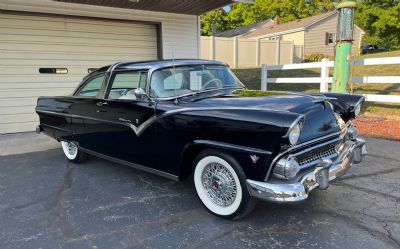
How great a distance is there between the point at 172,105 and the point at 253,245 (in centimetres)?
167

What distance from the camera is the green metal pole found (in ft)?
26.4

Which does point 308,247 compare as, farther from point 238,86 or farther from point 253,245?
point 238,86

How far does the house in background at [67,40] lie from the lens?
817 centimetres

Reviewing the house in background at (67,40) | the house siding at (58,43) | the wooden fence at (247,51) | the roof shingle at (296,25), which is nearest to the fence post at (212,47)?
the wooden fence at (247,51)

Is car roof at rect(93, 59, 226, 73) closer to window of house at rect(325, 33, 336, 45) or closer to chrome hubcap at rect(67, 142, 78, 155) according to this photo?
chrome hubcap at rect(67, 142, 78, 155)

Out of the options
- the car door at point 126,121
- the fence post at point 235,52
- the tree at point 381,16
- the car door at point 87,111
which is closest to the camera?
the car door at point 126,121

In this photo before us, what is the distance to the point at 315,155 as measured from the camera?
3.42 m

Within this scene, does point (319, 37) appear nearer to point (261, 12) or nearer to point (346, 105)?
point (261, 12)

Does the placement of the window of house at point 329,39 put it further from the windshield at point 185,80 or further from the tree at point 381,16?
the windshield at point 185,80

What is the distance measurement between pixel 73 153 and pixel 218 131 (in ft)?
11.0

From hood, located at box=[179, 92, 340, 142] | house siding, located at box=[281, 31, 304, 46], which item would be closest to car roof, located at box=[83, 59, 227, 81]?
hood, located at box=[179, 92, 340, 142]

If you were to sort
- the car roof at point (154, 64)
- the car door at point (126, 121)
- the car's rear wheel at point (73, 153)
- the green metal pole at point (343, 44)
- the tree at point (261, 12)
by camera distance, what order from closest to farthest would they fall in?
the car door at point (126, 121), the car roof at point (154, 64), the car's rear wheel at point (73, 153), the green metal pole at point (343, 44), the tree at point (261, 12)

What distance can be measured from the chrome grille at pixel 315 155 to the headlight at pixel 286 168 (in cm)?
15

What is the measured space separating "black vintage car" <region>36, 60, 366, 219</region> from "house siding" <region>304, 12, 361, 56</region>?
2902 cm
